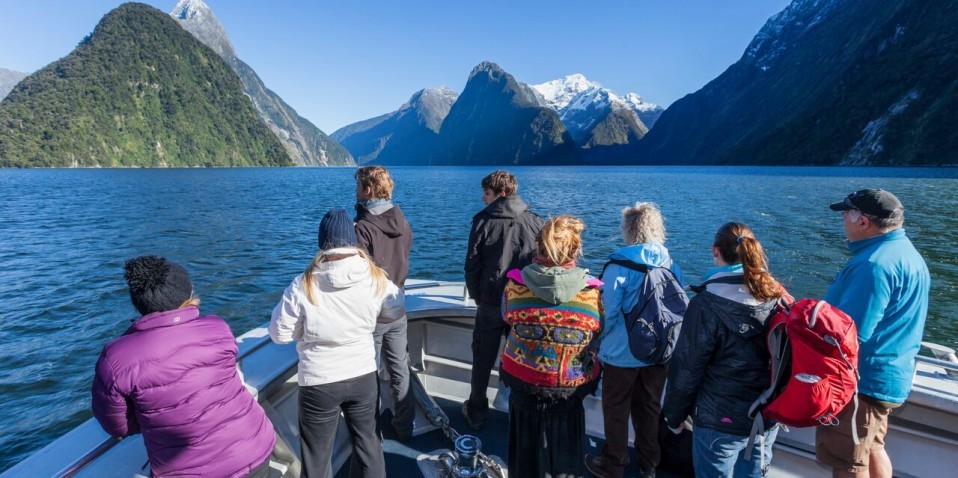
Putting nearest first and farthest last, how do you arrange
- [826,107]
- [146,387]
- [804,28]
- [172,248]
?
[146,387], [172,248], [826,107], [804,28]

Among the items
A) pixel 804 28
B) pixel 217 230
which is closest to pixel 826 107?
pixel 804 28

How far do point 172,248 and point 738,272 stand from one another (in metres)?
23.5

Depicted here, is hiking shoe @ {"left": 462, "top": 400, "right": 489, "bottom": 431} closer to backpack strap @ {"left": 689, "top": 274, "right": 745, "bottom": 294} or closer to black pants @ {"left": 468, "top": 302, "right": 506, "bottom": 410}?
black pants @ {"left": 468, "top": 302, "right": 506, "bottom": 410}

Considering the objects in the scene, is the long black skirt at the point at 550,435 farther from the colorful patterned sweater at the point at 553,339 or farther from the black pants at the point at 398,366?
the black pants at the point at 398,366

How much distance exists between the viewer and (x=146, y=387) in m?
1.83

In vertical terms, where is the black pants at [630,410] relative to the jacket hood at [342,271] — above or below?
below

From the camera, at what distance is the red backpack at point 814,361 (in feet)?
6.78

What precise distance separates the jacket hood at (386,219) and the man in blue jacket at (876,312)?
10.3ft

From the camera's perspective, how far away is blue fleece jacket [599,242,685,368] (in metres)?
2.98

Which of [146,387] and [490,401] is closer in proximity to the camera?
[146,387]

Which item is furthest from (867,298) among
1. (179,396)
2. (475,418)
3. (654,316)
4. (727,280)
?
(179,396)

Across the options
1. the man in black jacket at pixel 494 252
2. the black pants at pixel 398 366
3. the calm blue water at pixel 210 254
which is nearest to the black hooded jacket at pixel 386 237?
the black pants at pixel 398 366

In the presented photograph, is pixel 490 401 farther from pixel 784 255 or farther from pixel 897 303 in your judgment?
pixel 784 255

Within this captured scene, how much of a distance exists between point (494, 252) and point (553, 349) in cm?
146
